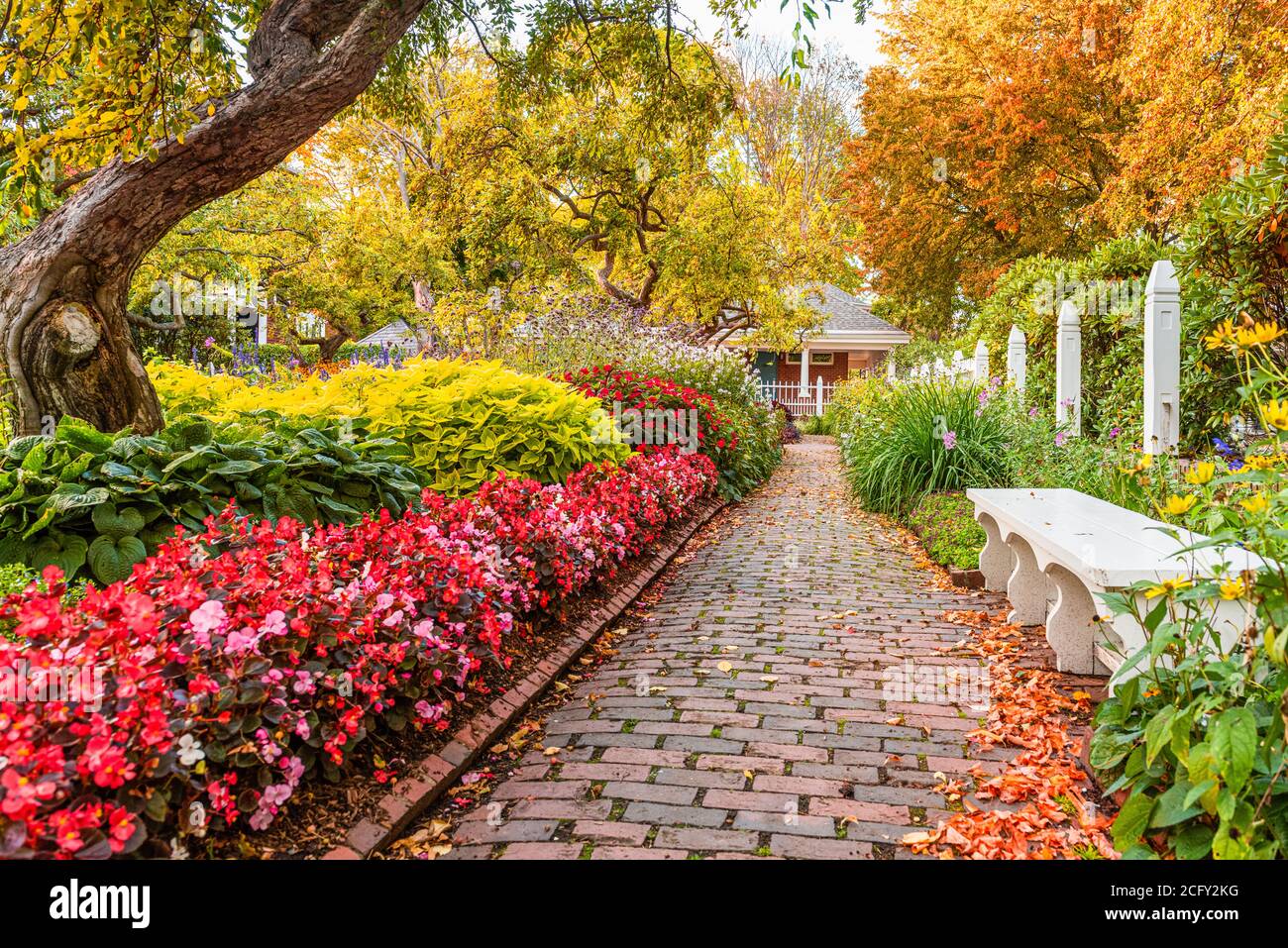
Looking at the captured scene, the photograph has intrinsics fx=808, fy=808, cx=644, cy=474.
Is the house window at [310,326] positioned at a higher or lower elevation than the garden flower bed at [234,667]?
higher

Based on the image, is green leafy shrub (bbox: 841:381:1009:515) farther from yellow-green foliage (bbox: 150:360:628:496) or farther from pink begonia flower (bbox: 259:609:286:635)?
pink begonia flower (bbox: 259:609:286:635)

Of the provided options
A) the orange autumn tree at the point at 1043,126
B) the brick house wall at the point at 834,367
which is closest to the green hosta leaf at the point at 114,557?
the orange autumn tree at the point at 1043,126

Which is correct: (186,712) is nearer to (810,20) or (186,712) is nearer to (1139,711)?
(1139,711)

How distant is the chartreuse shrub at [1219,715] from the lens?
6.43ft

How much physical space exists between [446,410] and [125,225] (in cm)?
225

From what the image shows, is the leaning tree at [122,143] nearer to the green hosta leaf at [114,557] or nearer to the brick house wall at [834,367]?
the green hosta leaf at [114,557]

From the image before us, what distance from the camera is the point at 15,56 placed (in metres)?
4.07

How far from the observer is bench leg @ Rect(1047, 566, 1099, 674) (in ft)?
12.4

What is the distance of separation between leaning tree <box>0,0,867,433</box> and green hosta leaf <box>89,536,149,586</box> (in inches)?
54.2

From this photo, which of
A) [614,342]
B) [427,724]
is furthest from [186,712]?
[614,342]

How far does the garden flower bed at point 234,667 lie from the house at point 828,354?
2025cm

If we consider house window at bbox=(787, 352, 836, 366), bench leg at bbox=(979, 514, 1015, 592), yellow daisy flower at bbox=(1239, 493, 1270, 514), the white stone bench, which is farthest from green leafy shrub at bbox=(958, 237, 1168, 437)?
house window at bbox=(787, 352, 836, 366)

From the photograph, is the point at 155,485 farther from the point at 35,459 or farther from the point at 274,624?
the point at 274,624

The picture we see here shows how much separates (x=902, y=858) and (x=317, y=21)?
524 centimetres
